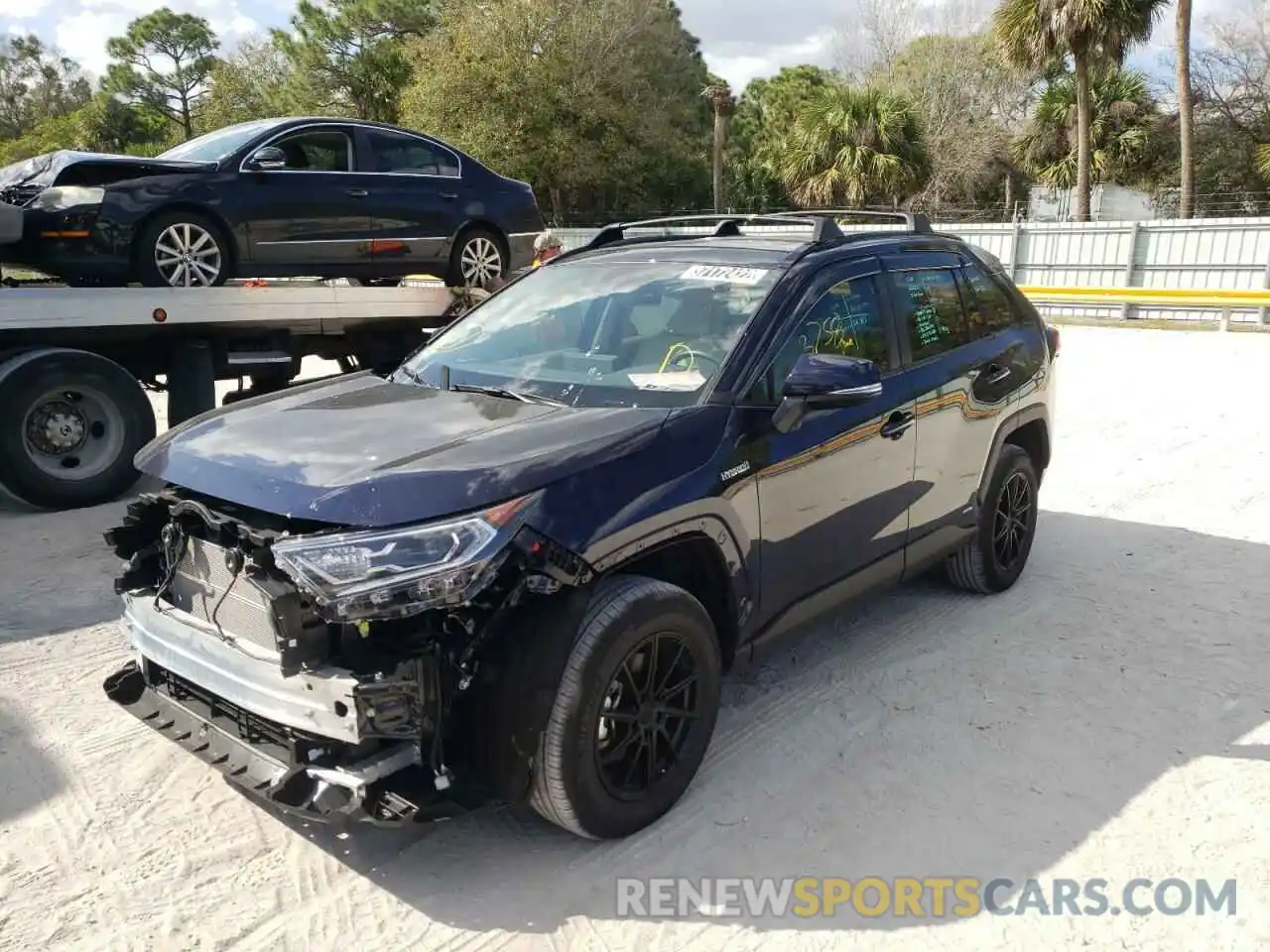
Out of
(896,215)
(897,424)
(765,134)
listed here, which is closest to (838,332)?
(897,424)

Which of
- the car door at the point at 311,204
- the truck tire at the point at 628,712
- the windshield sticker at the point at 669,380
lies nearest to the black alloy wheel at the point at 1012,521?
the windshield sticker at the point at 669,380

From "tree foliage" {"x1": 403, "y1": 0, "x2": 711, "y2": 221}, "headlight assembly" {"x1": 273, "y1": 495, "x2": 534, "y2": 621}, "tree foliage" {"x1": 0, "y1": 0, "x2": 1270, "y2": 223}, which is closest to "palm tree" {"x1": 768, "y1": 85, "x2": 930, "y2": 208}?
"tree foliage" {"x1": 0, "y1": 0, "x2": 1270, "y2": 223}

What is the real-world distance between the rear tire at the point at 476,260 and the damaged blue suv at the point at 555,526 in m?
4.19

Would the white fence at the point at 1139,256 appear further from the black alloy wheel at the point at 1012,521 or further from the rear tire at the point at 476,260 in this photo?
the black alloy wheel at the point at 1012,521

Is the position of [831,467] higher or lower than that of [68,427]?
higher

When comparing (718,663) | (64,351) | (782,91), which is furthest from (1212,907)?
(782,91)

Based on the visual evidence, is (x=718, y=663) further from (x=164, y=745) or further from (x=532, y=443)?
(x=164, y=745)

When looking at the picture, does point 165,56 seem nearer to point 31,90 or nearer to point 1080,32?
point 31,90

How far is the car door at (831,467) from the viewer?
3.49 m

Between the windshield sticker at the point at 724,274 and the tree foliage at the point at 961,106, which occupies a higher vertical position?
the tree foliage at the point at 961,106

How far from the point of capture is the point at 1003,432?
494 centimetres

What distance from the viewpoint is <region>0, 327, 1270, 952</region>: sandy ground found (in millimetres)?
2787

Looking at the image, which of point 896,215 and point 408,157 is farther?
point 408,157

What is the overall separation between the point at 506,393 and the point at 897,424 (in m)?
1.62
